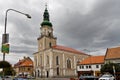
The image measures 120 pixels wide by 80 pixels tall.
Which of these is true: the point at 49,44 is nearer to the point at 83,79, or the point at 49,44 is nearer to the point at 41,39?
the point at 41,39

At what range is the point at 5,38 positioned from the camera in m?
13.5

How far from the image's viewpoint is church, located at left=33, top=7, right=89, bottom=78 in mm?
78875

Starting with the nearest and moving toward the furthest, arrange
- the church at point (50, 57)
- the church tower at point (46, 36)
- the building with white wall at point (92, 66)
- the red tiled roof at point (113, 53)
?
the red tiled roof at point (113, 53), the building with white wall at point (92, 66), the church at point (50, 57), the church tower at point (46, 36)

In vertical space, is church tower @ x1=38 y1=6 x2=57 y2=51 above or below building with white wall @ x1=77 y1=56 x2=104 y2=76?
above

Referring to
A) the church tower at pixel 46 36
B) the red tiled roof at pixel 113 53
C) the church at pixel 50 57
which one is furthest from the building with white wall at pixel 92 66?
the church tower at pixel 46 36

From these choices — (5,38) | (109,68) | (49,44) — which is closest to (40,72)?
(49,44)

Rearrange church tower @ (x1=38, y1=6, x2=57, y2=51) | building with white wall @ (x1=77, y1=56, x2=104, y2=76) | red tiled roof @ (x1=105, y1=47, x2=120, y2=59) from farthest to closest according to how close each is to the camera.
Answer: church tower @ (x1=38, y1=6, x2=57, y2=51) → building with white wall @ (x1=77, y1=56, x2=104, y2=76) → red tiled roof @ (x1=105, y1=47, x2=120, y2=59)

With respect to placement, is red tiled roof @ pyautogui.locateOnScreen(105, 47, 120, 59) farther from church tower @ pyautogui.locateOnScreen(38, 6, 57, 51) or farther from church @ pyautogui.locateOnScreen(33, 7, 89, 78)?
church tower @ pyautogui.locateOnScreen(38, 6, 57, 51)

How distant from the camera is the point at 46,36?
8412 centimetres

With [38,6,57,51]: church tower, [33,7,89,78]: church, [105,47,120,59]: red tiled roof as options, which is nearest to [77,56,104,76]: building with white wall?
[105,47,120,59]: red tiled roof

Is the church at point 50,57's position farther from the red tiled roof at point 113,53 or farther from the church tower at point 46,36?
the red tiled roof at point 113,53

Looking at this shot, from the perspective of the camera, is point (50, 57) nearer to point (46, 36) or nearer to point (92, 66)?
point (46, 36)

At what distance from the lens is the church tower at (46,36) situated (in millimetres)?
83875

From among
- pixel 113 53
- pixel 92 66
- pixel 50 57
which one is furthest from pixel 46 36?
pixel 113 53
